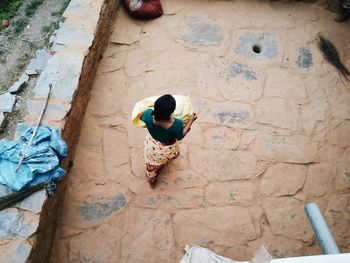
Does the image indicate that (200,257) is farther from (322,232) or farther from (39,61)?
(39,61)

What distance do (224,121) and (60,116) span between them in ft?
7.17

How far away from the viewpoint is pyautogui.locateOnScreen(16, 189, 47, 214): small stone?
3.35 m

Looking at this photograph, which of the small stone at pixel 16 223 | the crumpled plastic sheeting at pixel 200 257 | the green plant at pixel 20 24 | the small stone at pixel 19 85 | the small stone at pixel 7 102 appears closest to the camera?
the crumpled plastic sheeting at pixel 200 257

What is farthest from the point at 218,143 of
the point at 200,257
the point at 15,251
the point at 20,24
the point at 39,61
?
the point at 20,24

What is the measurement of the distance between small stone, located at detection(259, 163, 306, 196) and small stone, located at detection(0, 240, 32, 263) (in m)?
2.74

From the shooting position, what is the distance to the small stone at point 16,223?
10.6 ft

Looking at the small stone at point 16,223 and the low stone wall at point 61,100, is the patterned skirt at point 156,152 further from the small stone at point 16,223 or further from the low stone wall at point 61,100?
the small stone at point 16,223

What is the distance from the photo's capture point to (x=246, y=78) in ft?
17.5

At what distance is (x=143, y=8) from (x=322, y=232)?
15.2 feet

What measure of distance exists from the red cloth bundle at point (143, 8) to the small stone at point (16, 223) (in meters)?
3.69

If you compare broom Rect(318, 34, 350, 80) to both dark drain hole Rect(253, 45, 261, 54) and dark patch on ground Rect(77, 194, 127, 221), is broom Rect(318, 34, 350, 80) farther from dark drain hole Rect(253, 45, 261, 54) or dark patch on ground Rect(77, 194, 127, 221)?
dark patch on ground Rect(77, 194, 127, 221)

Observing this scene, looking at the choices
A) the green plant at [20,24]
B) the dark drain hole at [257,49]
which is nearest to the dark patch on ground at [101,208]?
the dark drain hole at [257,49]

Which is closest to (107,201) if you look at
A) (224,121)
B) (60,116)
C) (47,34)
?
(60,116)

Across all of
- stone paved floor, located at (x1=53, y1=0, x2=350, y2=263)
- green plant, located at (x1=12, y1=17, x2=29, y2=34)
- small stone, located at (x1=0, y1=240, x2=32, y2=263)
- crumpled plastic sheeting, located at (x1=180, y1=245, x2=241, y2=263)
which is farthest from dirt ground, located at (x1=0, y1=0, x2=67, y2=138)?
crumpled plastic sheeting, located at (x1=180, y1=245, x2=241, y2=263)
